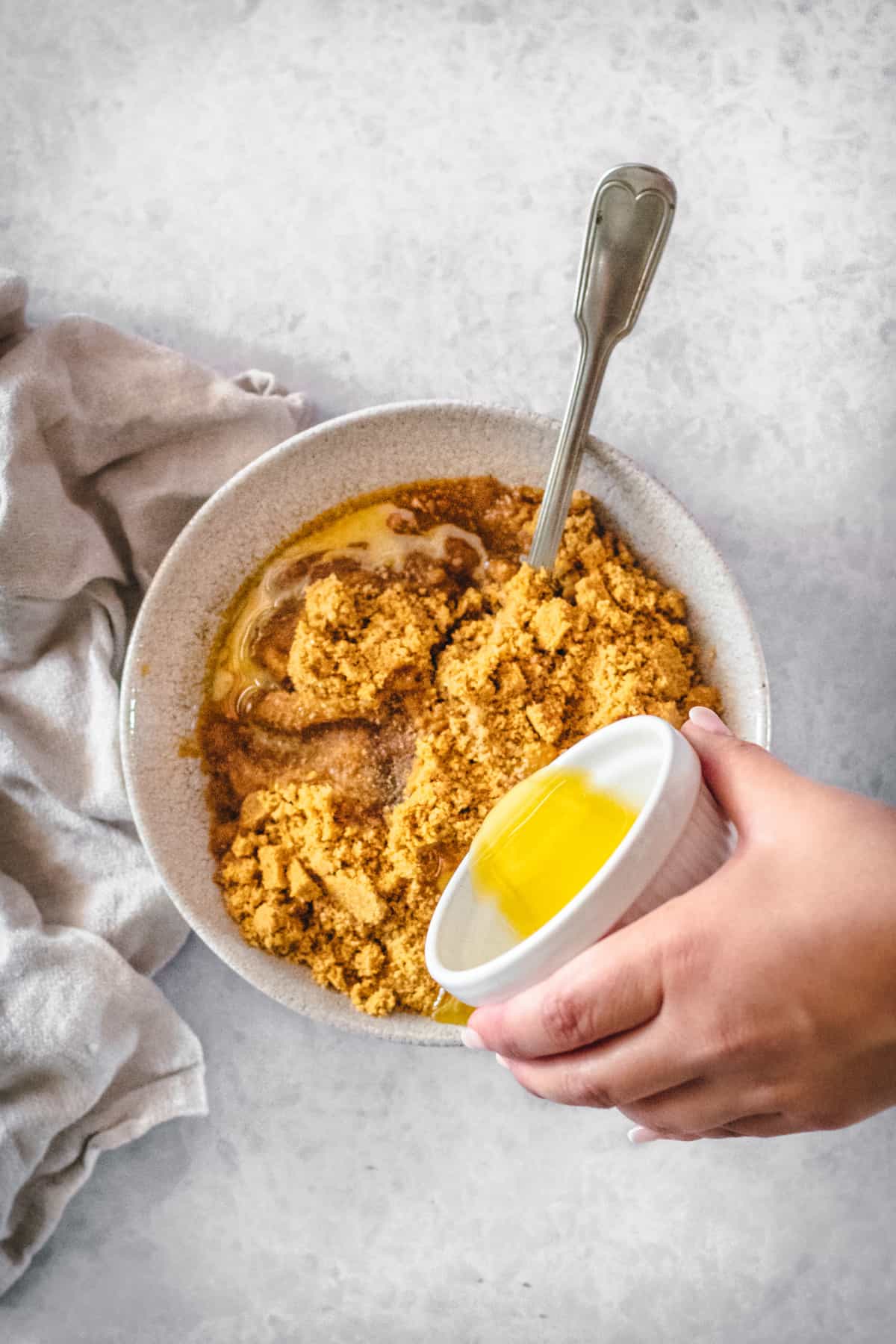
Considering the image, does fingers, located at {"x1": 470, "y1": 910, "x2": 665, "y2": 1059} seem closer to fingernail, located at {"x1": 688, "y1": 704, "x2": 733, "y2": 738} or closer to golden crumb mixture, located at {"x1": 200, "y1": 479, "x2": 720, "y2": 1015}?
fingernail, located at {"x1": 688, "y1": 704, "x2": 733, "y2": 738}

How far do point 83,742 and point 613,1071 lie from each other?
0.67 m

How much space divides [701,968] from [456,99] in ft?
3.16

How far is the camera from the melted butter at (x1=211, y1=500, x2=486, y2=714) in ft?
3.38

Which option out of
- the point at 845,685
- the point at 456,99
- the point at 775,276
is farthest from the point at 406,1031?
the point at 456,99

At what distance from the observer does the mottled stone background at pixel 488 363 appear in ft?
3.75

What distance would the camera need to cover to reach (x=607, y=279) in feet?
2.90

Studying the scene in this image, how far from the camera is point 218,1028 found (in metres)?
1.15

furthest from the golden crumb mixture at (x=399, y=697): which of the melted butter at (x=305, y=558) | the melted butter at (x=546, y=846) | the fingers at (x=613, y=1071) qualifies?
the fingers at (x=613, y=1071)

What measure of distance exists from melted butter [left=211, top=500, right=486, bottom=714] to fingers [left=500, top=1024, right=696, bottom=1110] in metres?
0.48

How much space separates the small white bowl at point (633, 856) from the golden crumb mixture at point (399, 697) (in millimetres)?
162

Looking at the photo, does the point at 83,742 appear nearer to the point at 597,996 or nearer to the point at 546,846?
the point at 546,846

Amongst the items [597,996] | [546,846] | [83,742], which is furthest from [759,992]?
[83,742]

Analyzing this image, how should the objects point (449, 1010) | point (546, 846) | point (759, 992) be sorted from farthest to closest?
point (449, 1010)
point (546, 846)
point (759, 992)

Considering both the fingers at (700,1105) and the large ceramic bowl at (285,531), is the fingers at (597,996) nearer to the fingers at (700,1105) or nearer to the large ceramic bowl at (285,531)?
the fingers at (700,1105)
